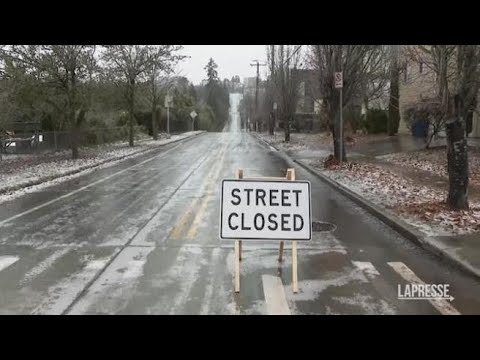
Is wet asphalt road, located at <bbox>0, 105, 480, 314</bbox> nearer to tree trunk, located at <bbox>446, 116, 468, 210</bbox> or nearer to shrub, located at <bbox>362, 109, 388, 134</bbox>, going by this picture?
tree trunk, located at <bbox>446, 116, 468, 210</bbox>

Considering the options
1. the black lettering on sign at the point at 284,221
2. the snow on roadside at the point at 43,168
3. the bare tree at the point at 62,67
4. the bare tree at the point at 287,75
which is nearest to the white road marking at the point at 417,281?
the black lettering on sign at the point at 284,221

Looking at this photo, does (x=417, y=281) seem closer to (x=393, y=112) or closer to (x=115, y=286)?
(x=115, y=286)

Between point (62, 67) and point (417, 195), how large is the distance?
A: 16953 mm

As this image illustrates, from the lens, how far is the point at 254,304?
554 centimetres

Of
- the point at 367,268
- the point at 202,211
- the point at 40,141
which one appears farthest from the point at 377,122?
the point at 367,268

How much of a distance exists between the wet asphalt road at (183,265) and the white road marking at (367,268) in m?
0.01

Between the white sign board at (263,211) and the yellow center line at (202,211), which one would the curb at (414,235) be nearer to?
the white sign board at (263,211)

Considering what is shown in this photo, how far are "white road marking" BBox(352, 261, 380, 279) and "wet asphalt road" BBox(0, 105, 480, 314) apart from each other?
1 cm

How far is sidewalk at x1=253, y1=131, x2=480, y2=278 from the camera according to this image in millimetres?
7910

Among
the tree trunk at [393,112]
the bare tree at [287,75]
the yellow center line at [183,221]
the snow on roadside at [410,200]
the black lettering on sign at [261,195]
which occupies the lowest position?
the yellow center line at [183,221]

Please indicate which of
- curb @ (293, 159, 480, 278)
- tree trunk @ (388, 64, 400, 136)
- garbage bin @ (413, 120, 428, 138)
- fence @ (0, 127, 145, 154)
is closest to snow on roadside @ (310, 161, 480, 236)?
curb @ (293, 159, 480, 278)

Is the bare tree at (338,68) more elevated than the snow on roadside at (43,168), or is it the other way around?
the bare tree at (338,68)

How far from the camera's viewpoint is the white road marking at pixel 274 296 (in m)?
5.34

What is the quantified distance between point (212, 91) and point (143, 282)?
118 metres
